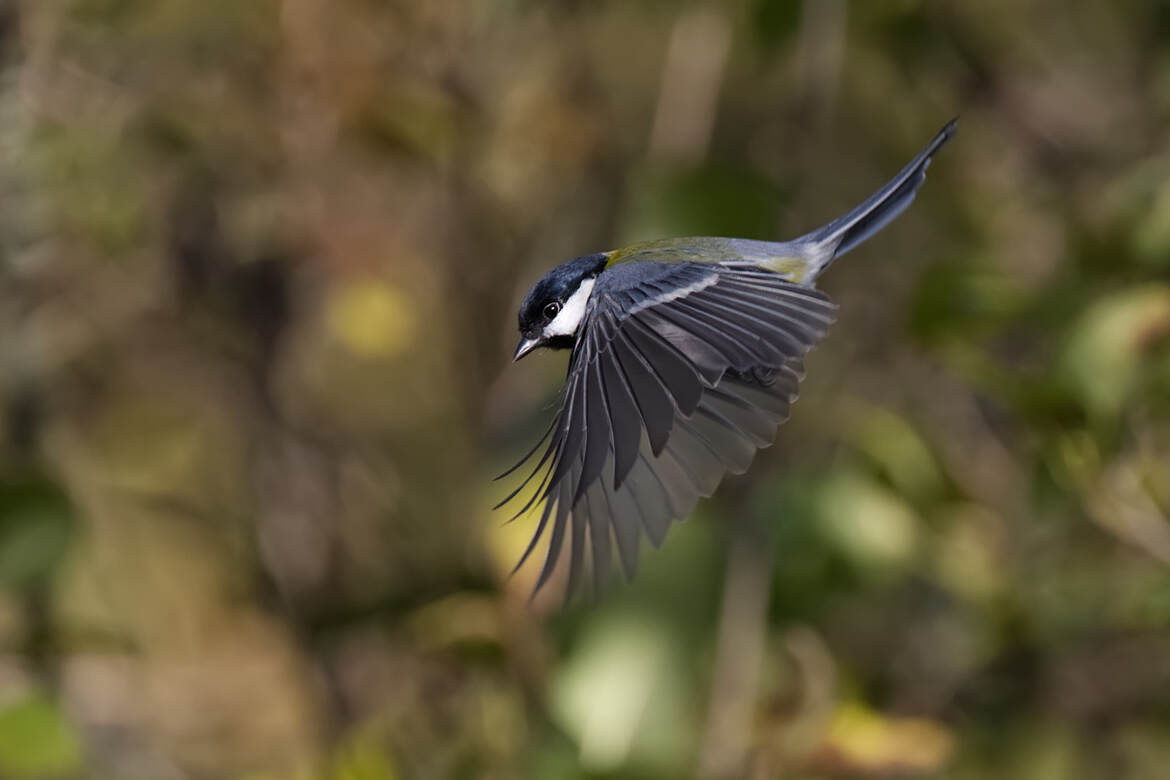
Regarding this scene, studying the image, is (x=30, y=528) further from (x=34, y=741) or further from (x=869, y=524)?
(x=869, y=524)

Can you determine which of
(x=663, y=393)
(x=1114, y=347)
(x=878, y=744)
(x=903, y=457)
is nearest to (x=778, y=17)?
(x=903, y=457)

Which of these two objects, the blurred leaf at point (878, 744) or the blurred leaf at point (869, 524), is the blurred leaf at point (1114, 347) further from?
the blurred leaf at point (878, 744)

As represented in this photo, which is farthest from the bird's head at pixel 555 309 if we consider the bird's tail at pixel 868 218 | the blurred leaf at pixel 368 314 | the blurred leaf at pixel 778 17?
the blurred leaf at pixel 368 314

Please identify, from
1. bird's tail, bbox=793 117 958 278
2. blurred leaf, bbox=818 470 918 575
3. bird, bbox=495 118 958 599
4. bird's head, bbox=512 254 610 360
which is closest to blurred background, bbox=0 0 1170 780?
blurred leaf, bbox=818 470 918 575

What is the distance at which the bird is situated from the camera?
0.97 metres

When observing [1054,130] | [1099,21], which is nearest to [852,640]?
[1054,130]

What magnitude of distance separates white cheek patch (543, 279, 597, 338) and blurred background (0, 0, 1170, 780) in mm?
485

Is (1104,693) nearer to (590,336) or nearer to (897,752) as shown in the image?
(897,752)

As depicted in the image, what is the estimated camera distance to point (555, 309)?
124 centimetres

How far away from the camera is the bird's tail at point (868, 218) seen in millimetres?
1291

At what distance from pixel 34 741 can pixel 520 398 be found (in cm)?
95

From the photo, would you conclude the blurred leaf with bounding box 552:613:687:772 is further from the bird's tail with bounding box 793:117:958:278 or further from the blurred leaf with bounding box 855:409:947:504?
the bird's tail with bounding box 793:117:958:278

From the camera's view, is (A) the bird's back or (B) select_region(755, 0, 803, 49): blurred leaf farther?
(B) select_region(755, 0, 803, 49): blurred leaf

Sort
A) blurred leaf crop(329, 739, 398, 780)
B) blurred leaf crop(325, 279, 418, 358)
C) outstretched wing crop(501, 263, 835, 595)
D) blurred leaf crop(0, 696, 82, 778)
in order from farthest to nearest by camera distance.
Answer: blurred leaf crop(325, 279, 418, 358) < blurred leaf crop(329, 739, 398, 780) < blurred leaf crop(0, 696, 82, 778) < outstretched wing crop(501, 263, 835, 595)
